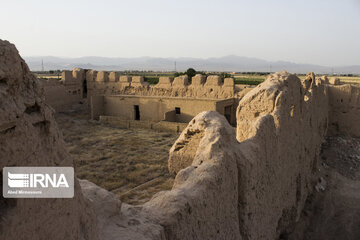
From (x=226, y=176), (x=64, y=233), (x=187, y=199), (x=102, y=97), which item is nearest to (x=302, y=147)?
(x=226, y=176)

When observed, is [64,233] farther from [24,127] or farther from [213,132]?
[213,132]

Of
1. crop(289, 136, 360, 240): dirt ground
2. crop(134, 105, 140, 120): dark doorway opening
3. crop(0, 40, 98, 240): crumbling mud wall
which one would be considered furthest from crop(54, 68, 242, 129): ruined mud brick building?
crop(0, 40, 98, 240): crumbling mud wall

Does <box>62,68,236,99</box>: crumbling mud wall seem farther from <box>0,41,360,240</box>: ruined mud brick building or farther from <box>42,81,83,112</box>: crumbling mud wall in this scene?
<box>0,41,360,240</box>: ruined mud brick building

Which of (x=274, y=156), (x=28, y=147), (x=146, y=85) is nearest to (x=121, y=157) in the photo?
(x=274, y=156)

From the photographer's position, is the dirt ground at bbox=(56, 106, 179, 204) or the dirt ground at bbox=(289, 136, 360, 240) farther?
the dirt ground at bbox=(289, 136, 360, 240)

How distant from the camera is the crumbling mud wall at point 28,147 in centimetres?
175

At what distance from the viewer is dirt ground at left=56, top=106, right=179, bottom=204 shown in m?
8.01

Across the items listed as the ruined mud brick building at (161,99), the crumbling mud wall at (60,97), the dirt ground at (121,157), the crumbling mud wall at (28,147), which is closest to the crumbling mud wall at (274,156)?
the dirt ground at (121,157)

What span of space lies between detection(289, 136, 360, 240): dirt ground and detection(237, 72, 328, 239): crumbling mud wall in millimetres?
478

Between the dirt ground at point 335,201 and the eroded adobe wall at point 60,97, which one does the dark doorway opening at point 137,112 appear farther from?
the dirt ground at point 335,201

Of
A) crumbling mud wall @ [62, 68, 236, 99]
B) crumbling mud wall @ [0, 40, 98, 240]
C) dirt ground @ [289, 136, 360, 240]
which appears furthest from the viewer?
crumbling mud wall @ [62, 68, 236, 99]

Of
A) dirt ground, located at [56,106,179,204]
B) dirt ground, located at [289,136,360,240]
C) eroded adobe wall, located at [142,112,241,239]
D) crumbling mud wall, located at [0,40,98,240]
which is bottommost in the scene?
dirt ground, located at [289,136,360,240]

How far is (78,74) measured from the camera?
22.3 meters

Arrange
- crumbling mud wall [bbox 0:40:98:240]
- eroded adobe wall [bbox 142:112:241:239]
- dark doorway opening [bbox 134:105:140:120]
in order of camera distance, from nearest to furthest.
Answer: crumbling mud wall [bbox 0:40:98:240] < eroded adobe wall [bbox 142:112:241:239] < dark doorway opening [bbox 134:105:140:120]
